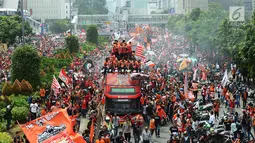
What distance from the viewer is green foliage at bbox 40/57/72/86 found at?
37.5 meters

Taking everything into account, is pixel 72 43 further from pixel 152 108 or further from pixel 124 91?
pixel 152 108

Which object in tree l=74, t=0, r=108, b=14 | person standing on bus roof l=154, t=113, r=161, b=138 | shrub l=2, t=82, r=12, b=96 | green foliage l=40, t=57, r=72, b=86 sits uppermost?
tree l=74, t=0, r=108, b=14

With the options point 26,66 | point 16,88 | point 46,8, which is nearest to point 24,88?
point 16,88

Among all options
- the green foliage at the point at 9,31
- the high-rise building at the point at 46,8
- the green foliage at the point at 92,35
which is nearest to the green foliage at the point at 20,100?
the green foliage at the point at 9,31

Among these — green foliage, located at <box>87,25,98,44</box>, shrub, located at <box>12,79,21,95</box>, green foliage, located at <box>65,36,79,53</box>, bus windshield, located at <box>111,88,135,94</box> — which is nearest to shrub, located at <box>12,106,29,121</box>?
bus windshield, located at <box>111,88,135,94</box>

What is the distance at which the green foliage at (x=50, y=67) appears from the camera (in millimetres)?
37509

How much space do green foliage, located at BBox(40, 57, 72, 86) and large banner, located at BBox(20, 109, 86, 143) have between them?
21.8m

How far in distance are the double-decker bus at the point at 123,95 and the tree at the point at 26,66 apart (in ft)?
26.7

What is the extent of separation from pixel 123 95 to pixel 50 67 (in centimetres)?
1835

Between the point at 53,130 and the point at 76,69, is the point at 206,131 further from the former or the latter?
the point at 76,69

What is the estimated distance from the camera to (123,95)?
26.3 metres

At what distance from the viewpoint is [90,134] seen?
18.1 m

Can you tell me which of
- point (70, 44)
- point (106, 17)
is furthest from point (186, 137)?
point (106, 17)

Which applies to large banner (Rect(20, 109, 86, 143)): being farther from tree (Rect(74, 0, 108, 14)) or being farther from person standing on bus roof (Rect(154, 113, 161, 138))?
tree (Rect(74, 0, 108, 14))
